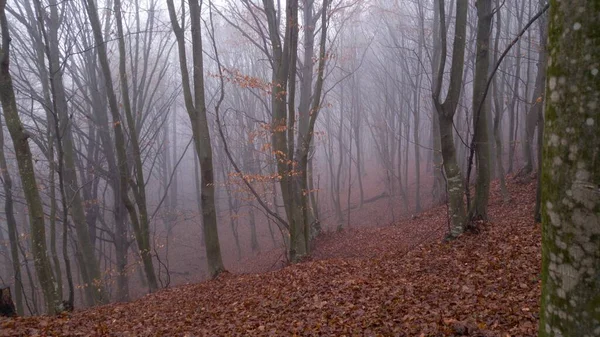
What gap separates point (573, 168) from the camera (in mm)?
1663

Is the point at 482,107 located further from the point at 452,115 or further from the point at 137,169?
the point at 137,169

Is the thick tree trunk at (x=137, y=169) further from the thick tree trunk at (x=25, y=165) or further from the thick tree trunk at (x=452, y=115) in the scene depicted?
the thick tree trunk at (x=452, y=115)

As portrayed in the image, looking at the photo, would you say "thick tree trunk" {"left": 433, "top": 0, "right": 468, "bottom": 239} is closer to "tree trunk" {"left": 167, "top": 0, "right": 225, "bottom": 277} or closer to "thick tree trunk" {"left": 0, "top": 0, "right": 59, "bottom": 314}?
"tree trunk" {"left": 167, "top": 0, "right": 225, "bottom": 277}

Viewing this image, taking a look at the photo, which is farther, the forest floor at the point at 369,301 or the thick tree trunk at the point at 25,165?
the thick tree trunk at the point at 25,165

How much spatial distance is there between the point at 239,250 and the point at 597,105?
23020 millimetres

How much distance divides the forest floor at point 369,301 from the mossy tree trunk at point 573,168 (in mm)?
2195

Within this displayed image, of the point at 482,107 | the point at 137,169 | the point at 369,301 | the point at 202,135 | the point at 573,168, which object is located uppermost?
the point at 482,107

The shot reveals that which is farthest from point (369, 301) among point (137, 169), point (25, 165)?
point (137, 169)

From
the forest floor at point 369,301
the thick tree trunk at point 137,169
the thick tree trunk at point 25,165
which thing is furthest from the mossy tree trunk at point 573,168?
the thick tree trunk at point 137,169

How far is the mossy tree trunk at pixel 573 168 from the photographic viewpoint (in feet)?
5.27

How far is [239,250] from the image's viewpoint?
77.6ft

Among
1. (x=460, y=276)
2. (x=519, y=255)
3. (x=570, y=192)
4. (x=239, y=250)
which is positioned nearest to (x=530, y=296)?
(x=460, y=276)

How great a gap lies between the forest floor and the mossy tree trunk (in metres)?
2.20

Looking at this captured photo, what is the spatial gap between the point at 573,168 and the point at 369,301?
4263mm
